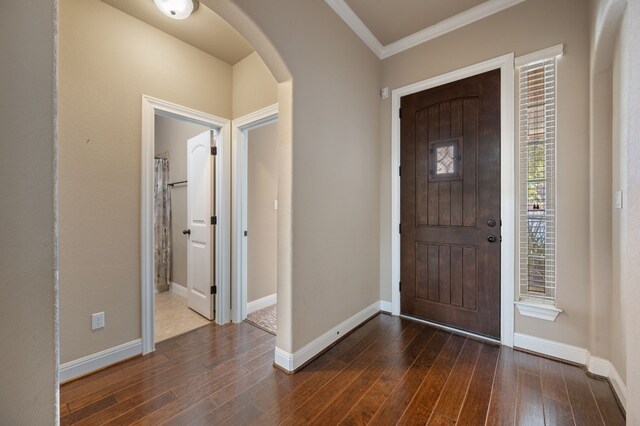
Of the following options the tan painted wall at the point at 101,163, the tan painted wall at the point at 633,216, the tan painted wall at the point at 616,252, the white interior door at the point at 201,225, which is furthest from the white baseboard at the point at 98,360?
the tan painted wall at the point at 616,252

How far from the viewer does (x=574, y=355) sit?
6.54 feet

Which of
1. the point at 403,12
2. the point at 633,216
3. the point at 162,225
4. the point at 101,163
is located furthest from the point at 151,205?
the point at 633,216

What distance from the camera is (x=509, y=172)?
225cm

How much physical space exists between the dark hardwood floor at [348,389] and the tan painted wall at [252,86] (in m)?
2.26

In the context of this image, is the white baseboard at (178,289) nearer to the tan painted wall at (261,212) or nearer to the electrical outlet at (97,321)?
the tan painted wall at (261,212)

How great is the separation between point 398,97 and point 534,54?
1.16 meters

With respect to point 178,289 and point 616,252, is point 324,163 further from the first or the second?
point 178,289

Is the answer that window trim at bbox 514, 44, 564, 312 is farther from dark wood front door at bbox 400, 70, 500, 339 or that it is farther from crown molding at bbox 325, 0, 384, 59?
crown molding at bbox 325, 0, 384, 59

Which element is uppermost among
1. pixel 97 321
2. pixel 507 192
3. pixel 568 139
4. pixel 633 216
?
pixel 568 139

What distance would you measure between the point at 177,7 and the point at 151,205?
5.10ft

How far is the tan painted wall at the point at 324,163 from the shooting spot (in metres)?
1.94

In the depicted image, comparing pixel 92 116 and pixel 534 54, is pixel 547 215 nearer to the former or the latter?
pixel 534 54

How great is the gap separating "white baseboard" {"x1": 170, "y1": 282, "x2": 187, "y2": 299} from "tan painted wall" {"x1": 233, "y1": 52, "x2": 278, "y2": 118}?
8.18 feet

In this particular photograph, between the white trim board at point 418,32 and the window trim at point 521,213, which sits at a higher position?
A: the white trim board at point 418,32
